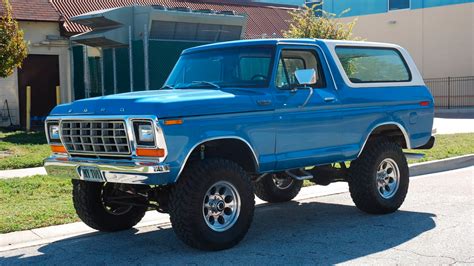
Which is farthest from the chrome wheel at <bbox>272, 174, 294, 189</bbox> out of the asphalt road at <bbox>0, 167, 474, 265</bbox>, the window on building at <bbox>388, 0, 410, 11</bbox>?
the window on building at <bbox>388, 0, 410, 11</bbox>

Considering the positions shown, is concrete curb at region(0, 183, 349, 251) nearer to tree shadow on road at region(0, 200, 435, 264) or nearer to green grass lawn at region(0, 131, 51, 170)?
tree shadow on road at region(0, 200, 435, 264)

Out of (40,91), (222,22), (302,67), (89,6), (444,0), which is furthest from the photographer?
(444,0)

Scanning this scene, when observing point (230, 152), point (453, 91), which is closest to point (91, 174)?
point (230, 152)

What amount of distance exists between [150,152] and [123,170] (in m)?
0.34

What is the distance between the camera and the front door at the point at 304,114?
6789mm

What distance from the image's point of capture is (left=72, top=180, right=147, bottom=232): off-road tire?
699 centimetres

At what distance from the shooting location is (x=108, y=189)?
7.13 meters

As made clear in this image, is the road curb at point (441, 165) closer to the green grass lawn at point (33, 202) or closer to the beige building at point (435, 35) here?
the green grass lawn at point (33, 202)

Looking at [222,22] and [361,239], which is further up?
[222,22]

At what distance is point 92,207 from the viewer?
23.0 feet

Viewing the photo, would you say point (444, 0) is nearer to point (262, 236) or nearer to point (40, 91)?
point (40, 91)

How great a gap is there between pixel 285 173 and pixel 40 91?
50.2 ft

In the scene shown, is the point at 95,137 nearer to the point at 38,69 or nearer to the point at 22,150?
the point at 22,150

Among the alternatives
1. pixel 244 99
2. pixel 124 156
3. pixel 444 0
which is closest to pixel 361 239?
pixel 244 99
